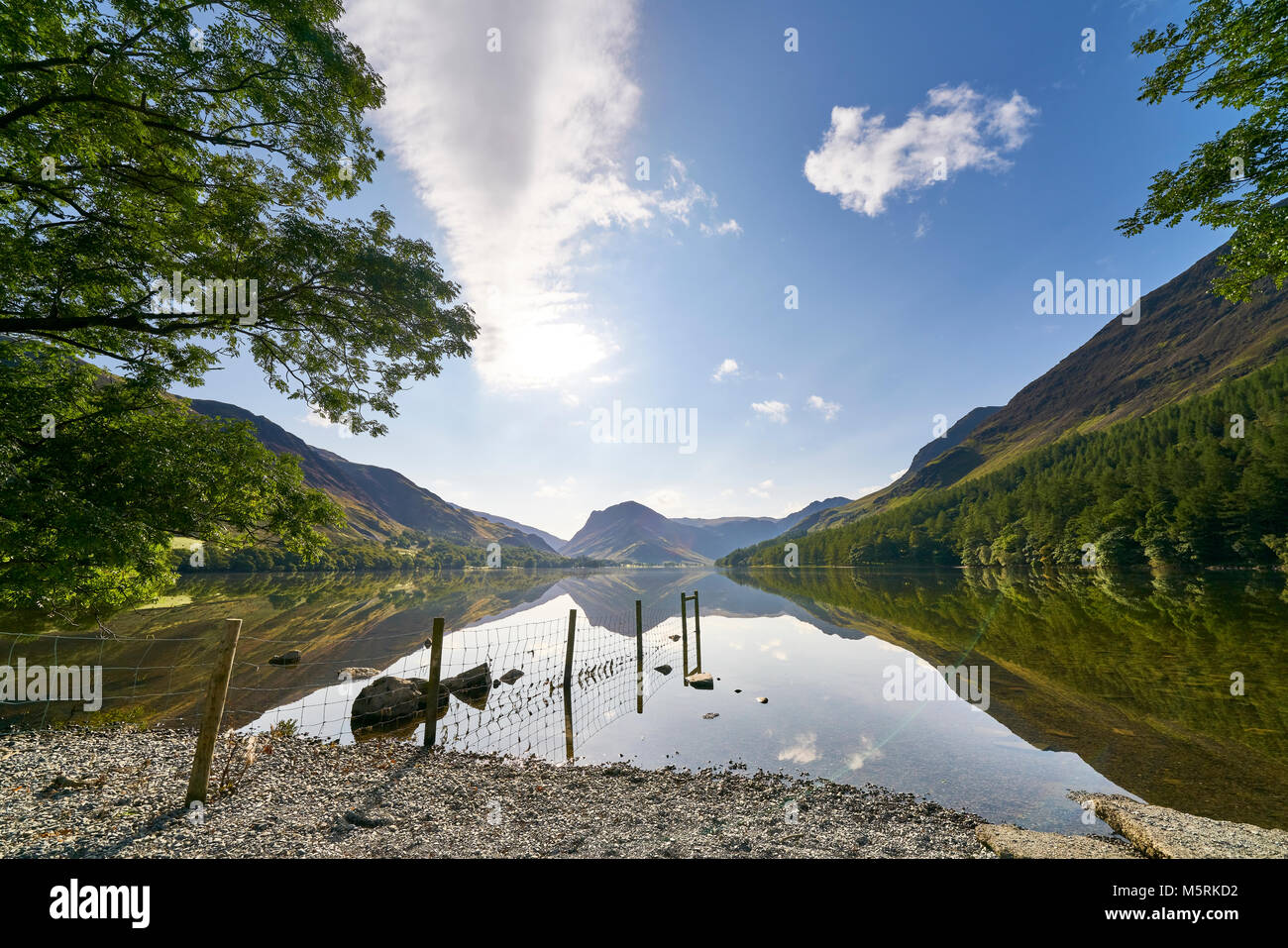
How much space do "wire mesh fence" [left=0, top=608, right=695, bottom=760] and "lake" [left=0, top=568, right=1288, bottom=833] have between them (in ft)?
0.56

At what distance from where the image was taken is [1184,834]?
9188 millimetres

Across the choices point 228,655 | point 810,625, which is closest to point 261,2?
point 228,655

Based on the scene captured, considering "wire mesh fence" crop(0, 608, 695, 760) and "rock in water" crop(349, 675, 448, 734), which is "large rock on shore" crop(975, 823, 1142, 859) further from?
"rock in water" crop(349, 675, 448, 734)

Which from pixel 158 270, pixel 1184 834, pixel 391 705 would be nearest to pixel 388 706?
pixel 391 705

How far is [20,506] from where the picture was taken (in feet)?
32.0

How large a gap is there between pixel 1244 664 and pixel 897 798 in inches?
967

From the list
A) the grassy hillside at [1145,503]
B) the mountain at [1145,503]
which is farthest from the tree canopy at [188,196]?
the grassy hillside at [1145,503]

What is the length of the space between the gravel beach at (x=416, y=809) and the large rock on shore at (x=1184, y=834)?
2866mm

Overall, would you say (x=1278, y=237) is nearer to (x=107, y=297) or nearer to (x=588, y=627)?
(x=107, y=297)

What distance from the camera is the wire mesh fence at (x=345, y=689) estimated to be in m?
17.0

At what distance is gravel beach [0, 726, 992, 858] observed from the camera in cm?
810

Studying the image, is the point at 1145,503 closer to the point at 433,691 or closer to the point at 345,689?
the point at 433,691

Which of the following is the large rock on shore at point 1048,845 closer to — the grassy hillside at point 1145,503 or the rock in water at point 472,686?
the rock in water at point 472,686

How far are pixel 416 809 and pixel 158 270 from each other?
48.5 ft
